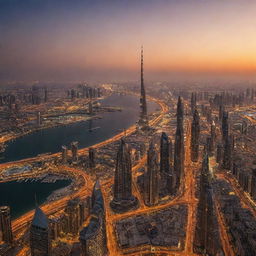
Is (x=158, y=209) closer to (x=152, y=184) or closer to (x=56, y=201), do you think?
(x=152, y=184)

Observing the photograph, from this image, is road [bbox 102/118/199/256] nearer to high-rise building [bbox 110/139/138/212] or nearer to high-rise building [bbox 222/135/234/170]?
high-rise building [bbox 110/139/138/212]

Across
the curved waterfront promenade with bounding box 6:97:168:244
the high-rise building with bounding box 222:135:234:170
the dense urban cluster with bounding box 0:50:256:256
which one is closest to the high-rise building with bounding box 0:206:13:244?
the dense urban cluster with bounding box 0:50:256:256

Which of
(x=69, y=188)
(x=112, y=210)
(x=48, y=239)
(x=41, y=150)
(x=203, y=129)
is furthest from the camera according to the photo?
(x=203, y=129)

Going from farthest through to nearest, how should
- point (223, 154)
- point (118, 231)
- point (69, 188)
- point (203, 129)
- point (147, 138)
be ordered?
point (203, 129)
point (147, 138)
point (223, 154)
point (69, 188)
point (118, 231)

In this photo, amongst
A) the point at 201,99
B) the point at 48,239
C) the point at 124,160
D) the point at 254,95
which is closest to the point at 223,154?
the point at 124,160

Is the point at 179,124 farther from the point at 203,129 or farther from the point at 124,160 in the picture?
the point at 203,129

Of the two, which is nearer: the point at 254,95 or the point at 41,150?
the point at 41,150
